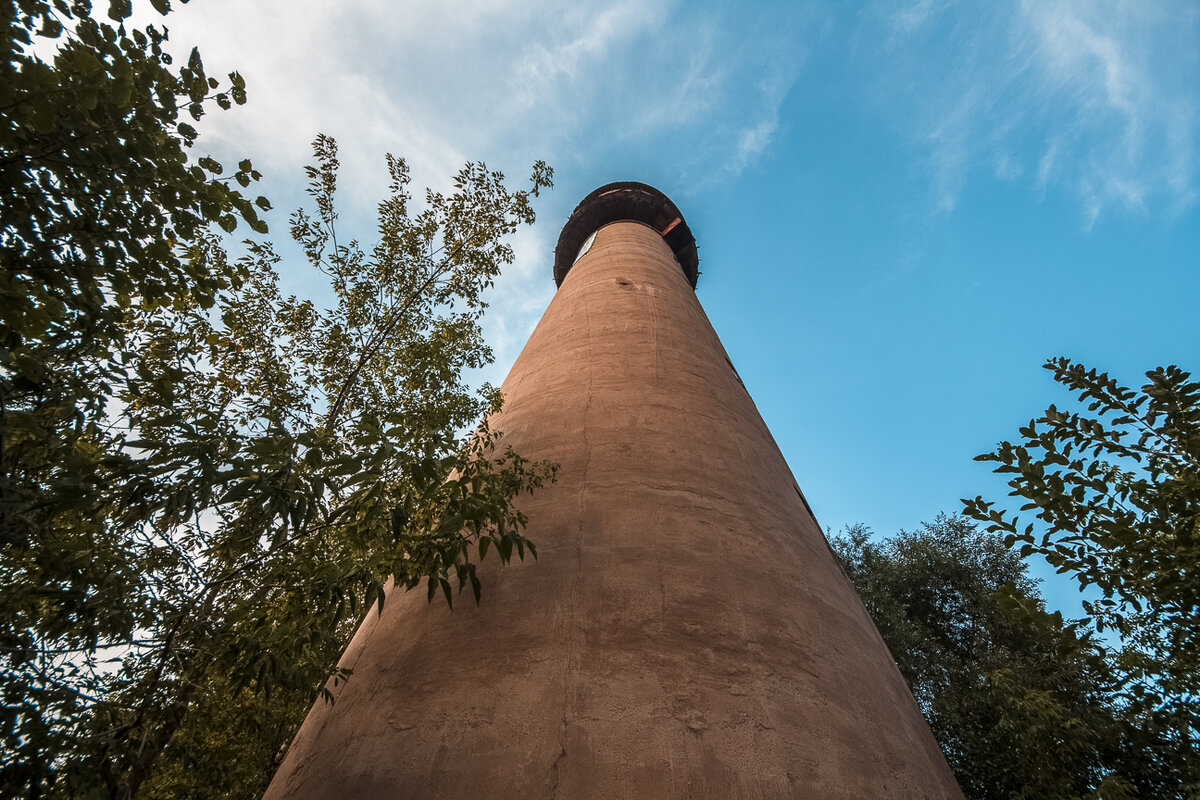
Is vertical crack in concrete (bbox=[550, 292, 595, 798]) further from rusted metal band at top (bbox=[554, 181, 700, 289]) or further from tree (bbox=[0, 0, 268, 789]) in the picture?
rusted metal band at top (bbox=[554, 181, 700, 289])

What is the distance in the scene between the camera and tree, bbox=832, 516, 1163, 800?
6516 mm

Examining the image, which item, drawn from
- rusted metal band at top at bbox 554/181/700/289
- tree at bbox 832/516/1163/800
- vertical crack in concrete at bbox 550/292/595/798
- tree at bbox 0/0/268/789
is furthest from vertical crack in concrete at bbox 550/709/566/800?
rusted metal band at top at bbox 554/181/700/289

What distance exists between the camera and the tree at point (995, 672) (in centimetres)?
652

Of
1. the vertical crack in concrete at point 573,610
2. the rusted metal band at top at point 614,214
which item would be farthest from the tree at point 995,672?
the rusted metal band at top at point 614,214

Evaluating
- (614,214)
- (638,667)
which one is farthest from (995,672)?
(614,214)

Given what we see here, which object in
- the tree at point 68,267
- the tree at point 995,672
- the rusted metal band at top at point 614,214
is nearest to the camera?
the tree at point 68,267

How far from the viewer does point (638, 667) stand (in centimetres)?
268

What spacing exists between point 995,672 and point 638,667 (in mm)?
7567

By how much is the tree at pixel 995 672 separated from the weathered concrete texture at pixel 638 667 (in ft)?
4.00

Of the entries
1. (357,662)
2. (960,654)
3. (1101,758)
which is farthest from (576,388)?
(960,654)

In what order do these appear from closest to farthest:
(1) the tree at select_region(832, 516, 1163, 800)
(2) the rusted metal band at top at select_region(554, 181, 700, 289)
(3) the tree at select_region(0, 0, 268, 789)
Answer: (3) the tree at select_region(0, 0, 268, 789) → (1) the tree at select_region(832, 516, 1163, 800) → (2) the rusted metal band at top at select_region(554, 181, 700, 289)

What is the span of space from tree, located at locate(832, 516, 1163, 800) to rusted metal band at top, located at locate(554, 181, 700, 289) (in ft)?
34.0

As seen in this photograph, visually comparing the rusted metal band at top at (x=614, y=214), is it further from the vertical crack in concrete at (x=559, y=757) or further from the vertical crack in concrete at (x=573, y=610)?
the vertical crack in concrete at (x=559, y=757)

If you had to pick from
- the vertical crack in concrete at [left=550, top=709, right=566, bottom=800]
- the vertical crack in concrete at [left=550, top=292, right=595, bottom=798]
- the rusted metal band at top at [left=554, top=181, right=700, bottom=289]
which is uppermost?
the rusted metal band at top at [left=554, top=181, right=700, bottom=289]
